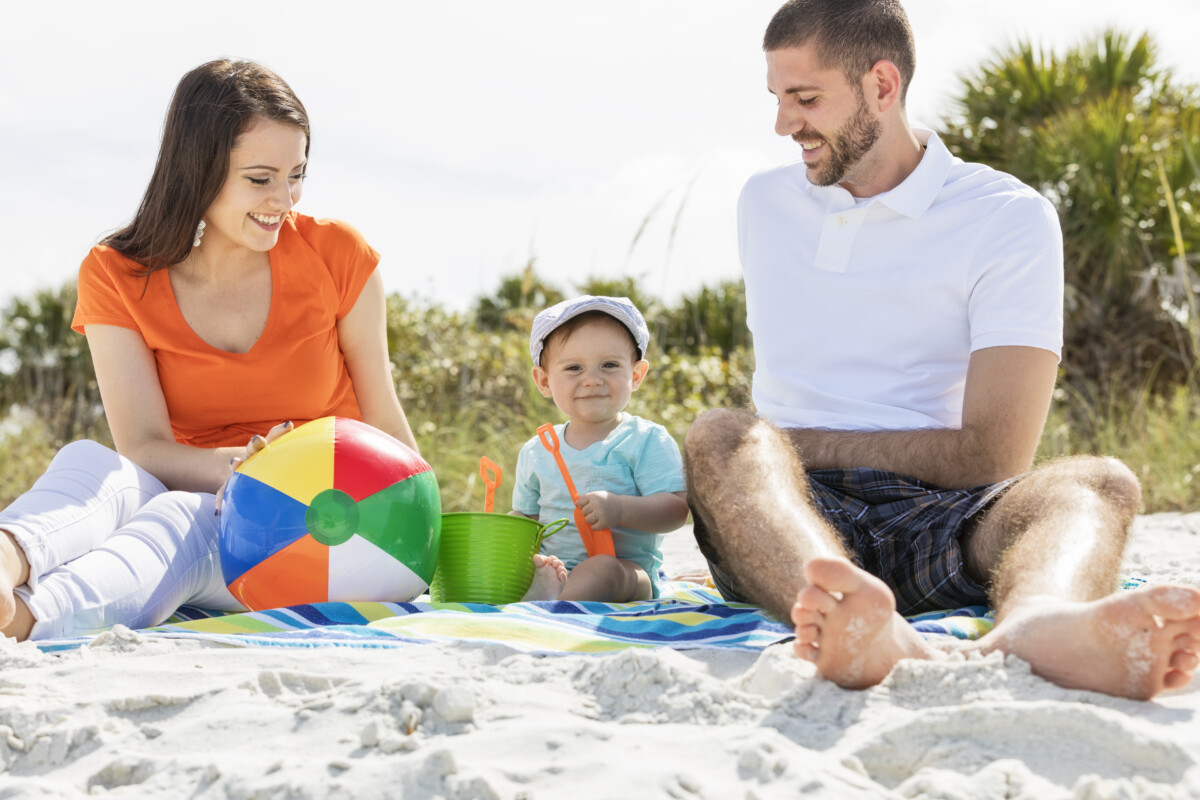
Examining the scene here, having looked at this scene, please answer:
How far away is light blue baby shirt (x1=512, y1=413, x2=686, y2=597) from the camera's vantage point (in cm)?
324

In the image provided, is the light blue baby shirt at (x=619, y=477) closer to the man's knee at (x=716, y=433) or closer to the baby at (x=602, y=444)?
the baby at (x=602, y=444)

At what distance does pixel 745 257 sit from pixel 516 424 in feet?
11.2

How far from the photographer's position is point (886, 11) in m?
3.19

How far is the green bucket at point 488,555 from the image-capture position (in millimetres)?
2850

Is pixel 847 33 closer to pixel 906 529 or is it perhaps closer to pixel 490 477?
pixel 906 529

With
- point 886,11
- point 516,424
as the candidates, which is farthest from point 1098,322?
point 886,11

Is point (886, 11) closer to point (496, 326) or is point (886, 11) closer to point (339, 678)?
point (339, 678)

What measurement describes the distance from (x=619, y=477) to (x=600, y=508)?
32 cm

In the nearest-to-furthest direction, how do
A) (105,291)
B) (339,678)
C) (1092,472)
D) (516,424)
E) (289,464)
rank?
(339,678) < (1092,472) < (289,464) < (105,291) < (516,424)

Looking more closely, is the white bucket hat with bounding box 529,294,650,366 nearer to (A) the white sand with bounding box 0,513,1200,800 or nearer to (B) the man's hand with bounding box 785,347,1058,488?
(B) the man's hand with bounding box 785,347,1058,488

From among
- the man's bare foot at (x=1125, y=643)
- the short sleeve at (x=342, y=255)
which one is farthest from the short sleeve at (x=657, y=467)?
the man's bare foot at (x=1125, y=643)

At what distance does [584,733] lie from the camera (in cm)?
160

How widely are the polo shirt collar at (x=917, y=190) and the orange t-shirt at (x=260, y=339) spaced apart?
1.50 meters

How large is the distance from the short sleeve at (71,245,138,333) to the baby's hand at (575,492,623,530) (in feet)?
4.70
